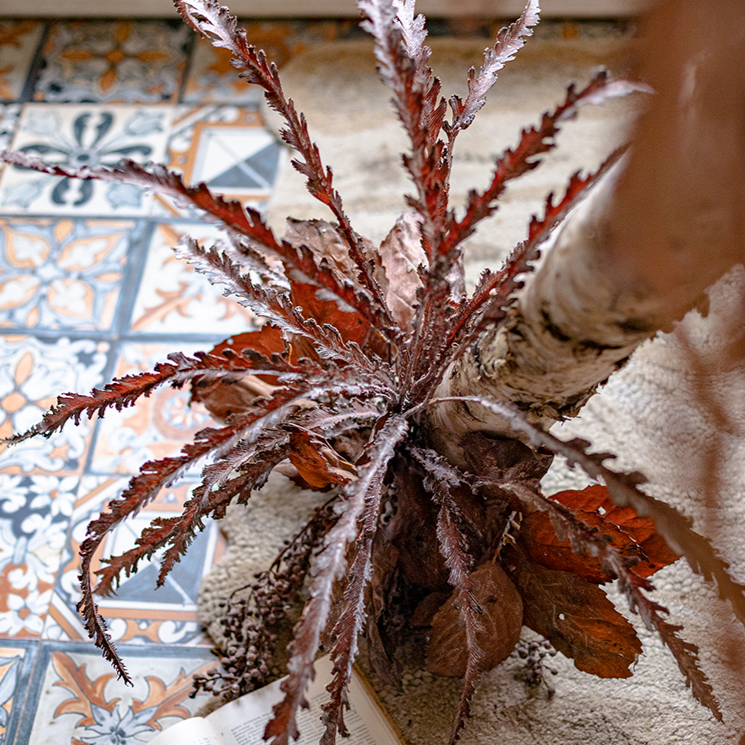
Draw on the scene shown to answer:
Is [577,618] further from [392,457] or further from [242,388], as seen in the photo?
[242,388]

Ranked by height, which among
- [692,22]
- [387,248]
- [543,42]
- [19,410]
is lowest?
[19,410]

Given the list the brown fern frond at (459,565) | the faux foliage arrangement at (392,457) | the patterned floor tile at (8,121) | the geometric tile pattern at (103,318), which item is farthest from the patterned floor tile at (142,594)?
the patterned floor tile at (8,121)

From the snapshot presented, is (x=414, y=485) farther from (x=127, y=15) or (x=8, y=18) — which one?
(x=8, y=18)

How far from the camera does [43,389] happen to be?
1.08 m

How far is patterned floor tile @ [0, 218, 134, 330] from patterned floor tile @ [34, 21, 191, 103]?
12.6 inches

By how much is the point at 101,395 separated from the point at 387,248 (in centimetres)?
38

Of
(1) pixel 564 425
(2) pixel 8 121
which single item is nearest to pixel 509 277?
(1) pixel 564 425

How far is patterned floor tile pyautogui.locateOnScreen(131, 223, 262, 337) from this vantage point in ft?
3.71

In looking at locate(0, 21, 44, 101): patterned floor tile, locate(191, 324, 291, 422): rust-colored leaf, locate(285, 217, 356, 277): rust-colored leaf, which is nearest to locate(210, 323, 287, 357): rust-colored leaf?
locate(191, 324, 291, 422): rust-colored leaf

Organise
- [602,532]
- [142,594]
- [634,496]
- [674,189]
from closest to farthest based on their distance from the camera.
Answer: [674,189] → [634,496] → [602,532] → [142,594]

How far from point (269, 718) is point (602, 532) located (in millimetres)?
429

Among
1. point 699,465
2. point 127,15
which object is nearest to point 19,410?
point 127,15

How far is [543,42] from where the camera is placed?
139 cm

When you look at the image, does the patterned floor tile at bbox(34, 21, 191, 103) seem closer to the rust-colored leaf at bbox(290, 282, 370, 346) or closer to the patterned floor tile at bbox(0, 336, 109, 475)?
the patterned floor tile at bbox(0, 336, 109, 475)
